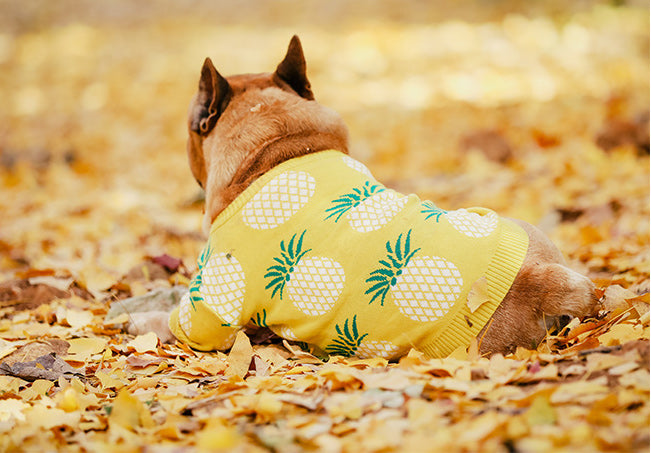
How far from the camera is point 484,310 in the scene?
2.57m

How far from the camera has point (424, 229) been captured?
2.65 metres

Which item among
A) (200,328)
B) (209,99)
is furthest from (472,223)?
(209,99)

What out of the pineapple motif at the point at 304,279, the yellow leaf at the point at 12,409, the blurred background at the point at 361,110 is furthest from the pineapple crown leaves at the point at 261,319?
the blurred background at the point at 361,110

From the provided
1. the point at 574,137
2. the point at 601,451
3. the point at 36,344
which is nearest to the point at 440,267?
the point at 601,451

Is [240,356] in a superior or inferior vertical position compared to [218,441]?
inferior

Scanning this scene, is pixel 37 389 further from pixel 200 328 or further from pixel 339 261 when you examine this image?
pixel 339 261

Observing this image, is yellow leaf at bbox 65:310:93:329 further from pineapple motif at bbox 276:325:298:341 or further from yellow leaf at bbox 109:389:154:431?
yellow leaf at bbox 109:389:154:431

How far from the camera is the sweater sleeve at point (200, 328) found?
287cm

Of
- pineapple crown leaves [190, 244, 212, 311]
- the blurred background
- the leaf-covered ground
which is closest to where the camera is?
the leaf-covered ground

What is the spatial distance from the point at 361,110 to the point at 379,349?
7918mm

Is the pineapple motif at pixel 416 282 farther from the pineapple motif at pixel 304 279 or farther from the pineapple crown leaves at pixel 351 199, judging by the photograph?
the pineapple crown leaves at pixel 351 199

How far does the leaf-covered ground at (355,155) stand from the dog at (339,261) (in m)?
0.13

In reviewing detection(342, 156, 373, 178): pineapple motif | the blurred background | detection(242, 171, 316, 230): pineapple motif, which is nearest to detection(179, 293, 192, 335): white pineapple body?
detection(242, 171, 316, 230): pineapple motif

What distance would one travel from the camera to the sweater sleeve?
2.87 metres
